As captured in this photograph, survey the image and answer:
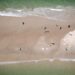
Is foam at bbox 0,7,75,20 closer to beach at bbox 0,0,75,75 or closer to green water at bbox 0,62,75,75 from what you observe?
beach at bbox 0,0,75,75

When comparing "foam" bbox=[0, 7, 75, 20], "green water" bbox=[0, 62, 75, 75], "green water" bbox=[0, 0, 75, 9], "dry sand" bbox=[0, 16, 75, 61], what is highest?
"green water" bbox=[0, 0, 75, 9]

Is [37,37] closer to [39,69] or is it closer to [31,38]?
[31,38]

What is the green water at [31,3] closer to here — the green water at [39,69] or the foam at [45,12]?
the foam at [45,12]

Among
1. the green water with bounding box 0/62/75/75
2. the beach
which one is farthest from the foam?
the green water with bounding box 0/62/75/75

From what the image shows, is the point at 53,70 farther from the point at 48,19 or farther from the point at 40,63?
the point at 48,19

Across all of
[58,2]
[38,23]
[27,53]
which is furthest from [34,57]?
[58,2]
